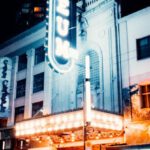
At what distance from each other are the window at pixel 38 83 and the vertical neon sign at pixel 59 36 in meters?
6.43

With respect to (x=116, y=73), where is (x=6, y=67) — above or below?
above

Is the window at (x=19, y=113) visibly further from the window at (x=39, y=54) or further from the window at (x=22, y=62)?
the window at (x=39, y=54)

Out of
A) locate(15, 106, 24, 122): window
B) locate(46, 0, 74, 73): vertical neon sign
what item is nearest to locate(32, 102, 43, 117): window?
locate(15, 106, 24, 122): window

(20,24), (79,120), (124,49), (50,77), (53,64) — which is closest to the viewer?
(79,120)

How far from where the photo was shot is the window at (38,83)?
24.8 meters

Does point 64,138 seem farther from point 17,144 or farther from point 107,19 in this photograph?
point 107,19

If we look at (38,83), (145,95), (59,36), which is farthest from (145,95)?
(38,83)

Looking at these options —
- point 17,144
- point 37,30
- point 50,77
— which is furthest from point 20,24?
point 17,144

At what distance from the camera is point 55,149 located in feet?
69.9

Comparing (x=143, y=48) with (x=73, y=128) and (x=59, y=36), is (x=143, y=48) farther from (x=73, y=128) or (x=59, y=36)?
(x=73, y=128)

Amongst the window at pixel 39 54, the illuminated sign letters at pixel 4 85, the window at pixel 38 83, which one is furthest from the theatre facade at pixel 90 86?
the illuminated sign letters at pixel 4 85

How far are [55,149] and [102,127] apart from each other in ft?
18.5

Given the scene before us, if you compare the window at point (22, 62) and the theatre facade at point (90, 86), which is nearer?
the theatre facade at point (90, 86)

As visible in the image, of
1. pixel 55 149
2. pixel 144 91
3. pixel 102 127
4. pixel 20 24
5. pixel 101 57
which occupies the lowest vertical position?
pixel 55 149
